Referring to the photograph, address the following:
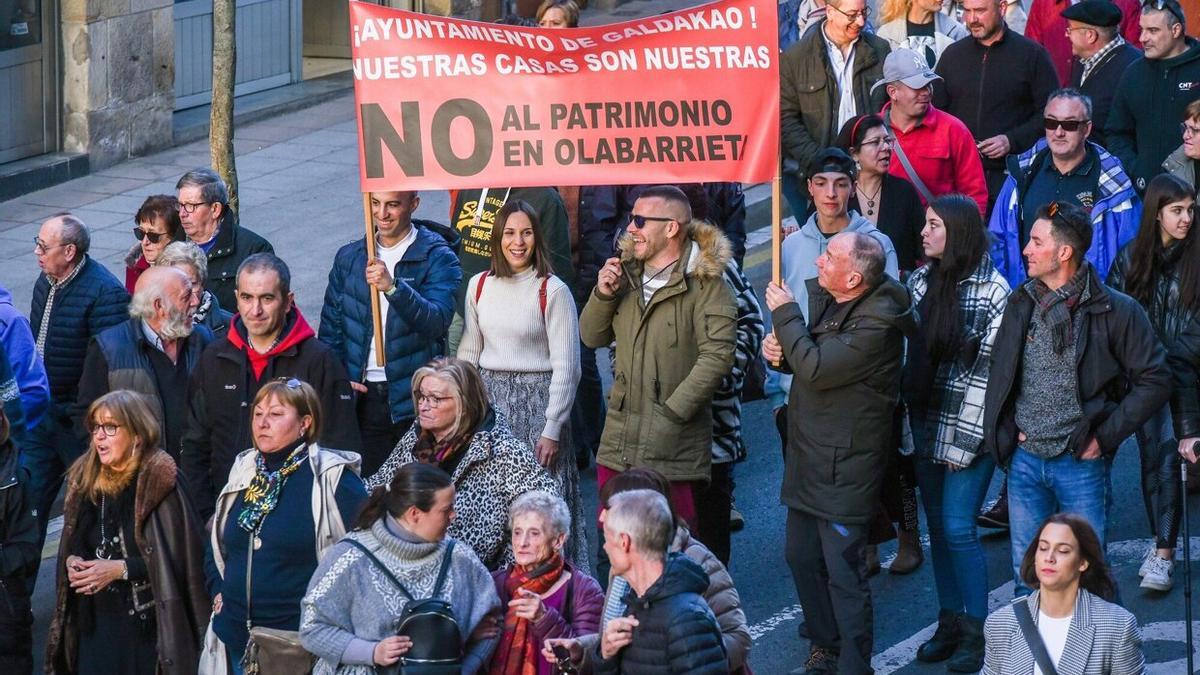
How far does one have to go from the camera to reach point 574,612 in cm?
670

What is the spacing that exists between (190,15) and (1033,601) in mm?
12767

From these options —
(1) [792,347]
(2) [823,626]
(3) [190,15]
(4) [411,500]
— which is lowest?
(2) [823,626]

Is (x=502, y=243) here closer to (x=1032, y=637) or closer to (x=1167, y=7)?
(x=1032, y=637)

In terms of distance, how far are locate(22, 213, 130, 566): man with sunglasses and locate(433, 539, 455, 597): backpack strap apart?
290 cm

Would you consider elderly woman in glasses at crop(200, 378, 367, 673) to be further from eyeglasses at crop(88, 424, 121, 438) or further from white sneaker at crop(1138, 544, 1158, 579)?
white sneaker at crop(1138, 544, 1158, 579)

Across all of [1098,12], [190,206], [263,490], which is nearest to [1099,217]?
[1098,12]

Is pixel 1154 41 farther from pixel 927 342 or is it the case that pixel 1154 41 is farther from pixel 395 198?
pixel 395 198

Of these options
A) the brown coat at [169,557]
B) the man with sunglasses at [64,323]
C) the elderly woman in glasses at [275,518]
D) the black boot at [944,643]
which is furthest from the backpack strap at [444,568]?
the man with sunglasses at [64,323]

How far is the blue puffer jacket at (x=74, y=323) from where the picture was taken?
8.90 meters

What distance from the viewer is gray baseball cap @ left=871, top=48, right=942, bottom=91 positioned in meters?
10.3

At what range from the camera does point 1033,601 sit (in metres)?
6.72

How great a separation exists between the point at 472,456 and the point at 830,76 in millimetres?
4896

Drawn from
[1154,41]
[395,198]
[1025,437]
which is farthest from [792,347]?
[1154,41]

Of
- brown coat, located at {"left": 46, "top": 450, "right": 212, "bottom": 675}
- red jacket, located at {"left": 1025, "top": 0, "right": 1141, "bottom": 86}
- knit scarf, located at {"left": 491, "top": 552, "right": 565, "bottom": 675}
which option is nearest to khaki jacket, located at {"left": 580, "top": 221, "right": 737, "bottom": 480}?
knit scarf, located at {"left": 491, "top": 552, "right": 565, "bottom": 675}
